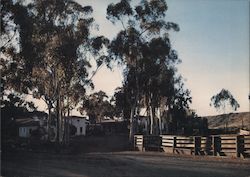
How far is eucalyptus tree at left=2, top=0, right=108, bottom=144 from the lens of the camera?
40.5m

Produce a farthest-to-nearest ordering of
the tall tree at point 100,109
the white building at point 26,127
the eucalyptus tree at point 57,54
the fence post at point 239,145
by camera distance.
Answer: the tall tree at point 100,109
the white building at point 26,127
the eucalyptus tree at point 57,54
the fence post at point 239,145

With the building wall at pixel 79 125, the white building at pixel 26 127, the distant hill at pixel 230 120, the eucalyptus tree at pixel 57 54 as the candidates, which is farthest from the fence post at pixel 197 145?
the distant hill at pixel 230 120

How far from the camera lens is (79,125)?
8338 cm

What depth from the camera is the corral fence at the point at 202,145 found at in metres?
23.6

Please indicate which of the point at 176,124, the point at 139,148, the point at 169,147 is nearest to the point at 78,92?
the point at 139,148

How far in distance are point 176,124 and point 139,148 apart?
33.9 meters

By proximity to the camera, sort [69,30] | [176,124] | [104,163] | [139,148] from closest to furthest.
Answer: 1. [104,163]
2. [139,148]
3. [69,30]
4. [176,124]

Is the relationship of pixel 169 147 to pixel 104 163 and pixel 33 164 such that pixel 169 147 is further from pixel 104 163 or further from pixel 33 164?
pixel 33 164

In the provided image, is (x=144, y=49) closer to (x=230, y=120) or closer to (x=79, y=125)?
(x=79, y=125)

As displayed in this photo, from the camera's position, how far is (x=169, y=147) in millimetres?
30375

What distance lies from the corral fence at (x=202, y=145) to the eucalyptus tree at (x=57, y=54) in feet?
43.7

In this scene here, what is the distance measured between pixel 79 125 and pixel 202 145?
58680mm

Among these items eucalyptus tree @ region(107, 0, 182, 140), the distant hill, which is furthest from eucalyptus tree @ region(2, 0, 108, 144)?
the distant hill

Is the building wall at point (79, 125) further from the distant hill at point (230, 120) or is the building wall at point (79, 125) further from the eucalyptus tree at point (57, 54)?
the distant hill at point (230, 120)
